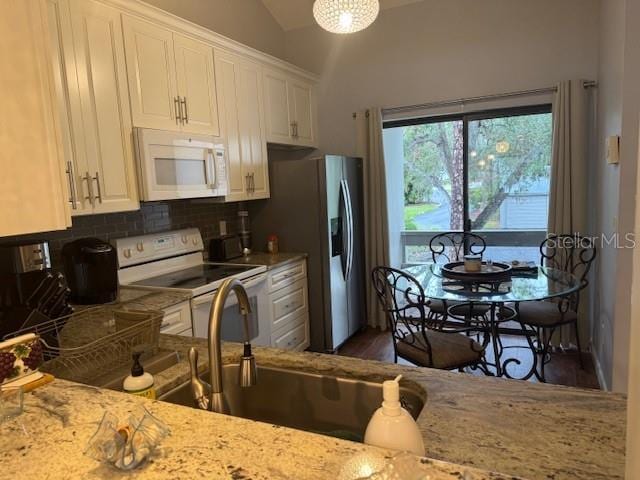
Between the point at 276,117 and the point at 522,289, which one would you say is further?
the point at 276,117

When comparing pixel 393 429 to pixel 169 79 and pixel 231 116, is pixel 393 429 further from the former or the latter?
pixel 231 116

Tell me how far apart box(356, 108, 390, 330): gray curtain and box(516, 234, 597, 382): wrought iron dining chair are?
1.35 m

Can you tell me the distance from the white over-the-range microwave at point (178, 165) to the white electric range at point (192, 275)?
1.40 ft

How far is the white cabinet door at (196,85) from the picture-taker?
2774 millimetres

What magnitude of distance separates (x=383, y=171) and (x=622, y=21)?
6.95 ft

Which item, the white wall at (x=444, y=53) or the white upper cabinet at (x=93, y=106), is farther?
the white wall at (x=444, y=53)

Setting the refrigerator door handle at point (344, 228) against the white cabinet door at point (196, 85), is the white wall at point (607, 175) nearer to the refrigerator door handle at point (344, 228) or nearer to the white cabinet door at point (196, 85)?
the refrigerator door handle at point (344, 228)

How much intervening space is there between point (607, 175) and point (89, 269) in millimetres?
3095

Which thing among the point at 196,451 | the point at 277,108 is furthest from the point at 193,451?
the point at 277,108

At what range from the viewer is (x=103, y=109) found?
2283 mm

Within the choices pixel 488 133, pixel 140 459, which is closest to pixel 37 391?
pixel 140 459

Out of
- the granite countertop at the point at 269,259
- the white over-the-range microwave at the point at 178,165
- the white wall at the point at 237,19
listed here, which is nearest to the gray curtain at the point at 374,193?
the granite countertop at the point at 269,259

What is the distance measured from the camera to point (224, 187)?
10.3 ft

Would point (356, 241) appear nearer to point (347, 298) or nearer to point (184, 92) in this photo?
point (347, 298)
